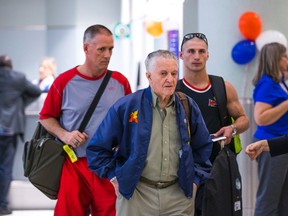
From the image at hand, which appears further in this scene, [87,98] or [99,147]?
[87,98]

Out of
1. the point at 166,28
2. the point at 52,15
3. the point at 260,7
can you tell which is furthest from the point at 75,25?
the point at 260,7

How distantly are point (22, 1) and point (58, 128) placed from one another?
28.4 feet

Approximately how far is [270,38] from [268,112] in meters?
1.07

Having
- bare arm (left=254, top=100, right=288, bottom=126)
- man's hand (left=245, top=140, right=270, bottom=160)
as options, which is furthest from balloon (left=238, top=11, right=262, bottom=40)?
man's hand (left=245, top=140, right=270, bottom=160)

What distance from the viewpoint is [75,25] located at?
38.3 feet

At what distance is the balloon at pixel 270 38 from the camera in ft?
17.3

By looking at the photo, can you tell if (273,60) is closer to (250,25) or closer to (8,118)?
(250,25)

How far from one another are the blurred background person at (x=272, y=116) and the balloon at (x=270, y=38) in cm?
69

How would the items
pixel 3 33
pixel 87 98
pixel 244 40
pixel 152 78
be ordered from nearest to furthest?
pixel 152 78 → pixel 87 98 → pixel 244 40 → pixel 3 33

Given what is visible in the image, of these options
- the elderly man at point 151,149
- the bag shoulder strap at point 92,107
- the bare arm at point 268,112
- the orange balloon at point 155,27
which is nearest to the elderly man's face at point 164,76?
the elderly man at point 151,149

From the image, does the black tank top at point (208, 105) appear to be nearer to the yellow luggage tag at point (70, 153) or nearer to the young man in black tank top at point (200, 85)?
the young man in black tank top at point (200, 85)

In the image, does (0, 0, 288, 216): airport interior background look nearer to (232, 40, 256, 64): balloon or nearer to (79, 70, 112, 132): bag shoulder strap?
(232, 40, 256, 64): balloon

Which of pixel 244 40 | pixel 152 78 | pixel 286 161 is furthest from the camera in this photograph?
pixel 244 40

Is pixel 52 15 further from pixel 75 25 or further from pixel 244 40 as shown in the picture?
pixel 244 40
